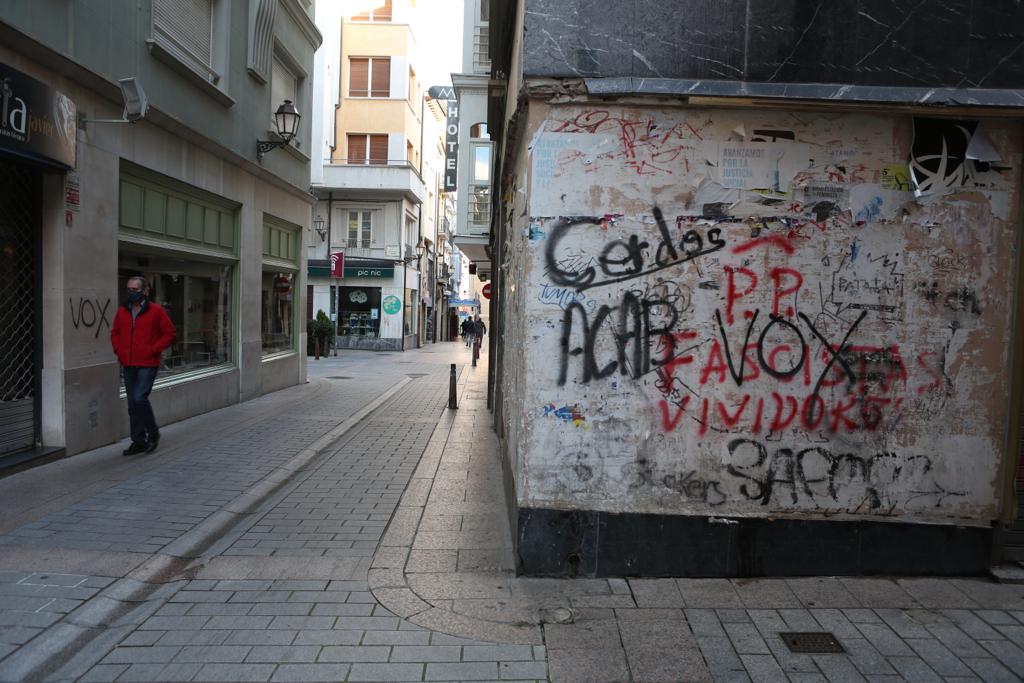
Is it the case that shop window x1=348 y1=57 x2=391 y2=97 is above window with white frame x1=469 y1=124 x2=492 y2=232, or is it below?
above

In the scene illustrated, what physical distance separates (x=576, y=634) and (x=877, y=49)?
4.10 m

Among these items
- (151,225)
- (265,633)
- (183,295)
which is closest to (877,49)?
(265,633)

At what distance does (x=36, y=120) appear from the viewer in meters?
6.93

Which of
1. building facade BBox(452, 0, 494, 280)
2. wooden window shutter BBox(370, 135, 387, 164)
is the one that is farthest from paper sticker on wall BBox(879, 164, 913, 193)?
wooden window shutter BBox(370, 135, 387, 164)

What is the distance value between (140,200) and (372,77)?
88.8 ft

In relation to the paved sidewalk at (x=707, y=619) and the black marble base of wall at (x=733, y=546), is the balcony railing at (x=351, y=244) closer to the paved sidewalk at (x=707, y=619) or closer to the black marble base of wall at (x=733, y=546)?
the paved sidewalk at (x=707, y=619)

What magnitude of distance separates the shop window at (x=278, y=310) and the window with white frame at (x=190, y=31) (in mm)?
4349

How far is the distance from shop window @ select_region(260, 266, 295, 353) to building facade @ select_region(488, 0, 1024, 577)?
35.7ft

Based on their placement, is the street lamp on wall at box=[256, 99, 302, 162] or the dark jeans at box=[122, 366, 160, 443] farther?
the street lamp on wall at box=[256, 99, 302, 162]

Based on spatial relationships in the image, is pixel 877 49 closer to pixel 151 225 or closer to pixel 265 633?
pixel 265 633

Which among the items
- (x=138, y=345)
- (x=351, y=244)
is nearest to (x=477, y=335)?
(x=351, y=244)

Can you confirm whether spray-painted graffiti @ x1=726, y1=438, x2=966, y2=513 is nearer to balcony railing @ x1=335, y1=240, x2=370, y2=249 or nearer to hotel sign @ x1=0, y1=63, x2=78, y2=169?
hotel sign @ x1=0, y1=63, x2=78, y2=169

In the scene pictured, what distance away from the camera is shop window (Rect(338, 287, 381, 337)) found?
35.1 meters

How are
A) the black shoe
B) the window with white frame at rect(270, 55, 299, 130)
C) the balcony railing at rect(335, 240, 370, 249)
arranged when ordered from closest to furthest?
the black shoe, the window with white frame at rect(270, 55, 299, 130), the balcony railing at rect(335, 240, 370, 249)
